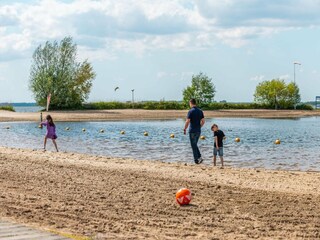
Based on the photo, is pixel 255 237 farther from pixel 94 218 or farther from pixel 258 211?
pixel 94 218

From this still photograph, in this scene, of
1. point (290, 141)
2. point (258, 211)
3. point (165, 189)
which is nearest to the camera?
A: point (258, 211)

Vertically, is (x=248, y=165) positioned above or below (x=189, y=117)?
below

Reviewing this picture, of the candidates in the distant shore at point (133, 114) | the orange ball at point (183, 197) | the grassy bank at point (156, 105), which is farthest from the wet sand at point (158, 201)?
the grassy bank at point (156, 105)

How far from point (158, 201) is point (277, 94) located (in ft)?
263

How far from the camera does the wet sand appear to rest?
8984mm

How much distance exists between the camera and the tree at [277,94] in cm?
8912

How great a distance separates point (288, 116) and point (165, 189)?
70.0 m

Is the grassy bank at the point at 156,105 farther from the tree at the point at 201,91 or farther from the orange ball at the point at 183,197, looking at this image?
the orange ball at the point at 183,197

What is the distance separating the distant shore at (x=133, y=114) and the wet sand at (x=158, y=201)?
4723cm

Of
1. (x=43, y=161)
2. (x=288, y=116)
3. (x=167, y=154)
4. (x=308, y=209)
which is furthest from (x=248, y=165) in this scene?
(x=288, y=116)

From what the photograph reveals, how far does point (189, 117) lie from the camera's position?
61.4 ft

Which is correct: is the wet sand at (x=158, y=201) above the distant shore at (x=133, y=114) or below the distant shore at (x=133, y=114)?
below

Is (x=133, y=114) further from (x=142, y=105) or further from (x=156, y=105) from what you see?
(x=142, y=105)

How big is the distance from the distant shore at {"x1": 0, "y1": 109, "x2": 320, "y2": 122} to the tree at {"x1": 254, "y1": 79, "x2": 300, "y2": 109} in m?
3.41
